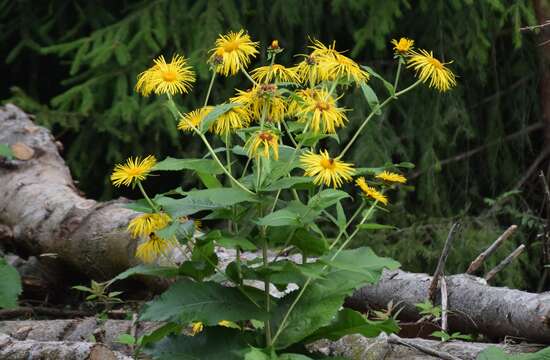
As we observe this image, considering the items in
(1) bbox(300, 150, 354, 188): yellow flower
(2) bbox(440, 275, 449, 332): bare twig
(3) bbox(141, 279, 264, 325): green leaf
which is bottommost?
(2) bbox(440, 275, 449, 332): bare twig

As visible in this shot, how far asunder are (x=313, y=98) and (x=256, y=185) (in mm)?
282

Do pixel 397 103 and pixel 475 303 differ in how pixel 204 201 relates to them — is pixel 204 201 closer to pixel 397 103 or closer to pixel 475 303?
pixel 475 303

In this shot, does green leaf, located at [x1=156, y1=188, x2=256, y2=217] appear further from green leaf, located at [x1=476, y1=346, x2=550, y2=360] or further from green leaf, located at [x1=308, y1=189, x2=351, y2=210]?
green leaf, located at [x1=476, y1=346, x2=550, y2=360]

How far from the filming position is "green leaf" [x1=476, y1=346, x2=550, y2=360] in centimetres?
271

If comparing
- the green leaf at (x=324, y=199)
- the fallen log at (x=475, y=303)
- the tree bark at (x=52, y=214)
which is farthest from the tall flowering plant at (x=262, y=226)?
the tree bark at (x=52, y=214)

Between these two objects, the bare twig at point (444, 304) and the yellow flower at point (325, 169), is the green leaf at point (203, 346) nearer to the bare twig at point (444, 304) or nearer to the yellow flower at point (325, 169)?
the yellow flower at point (325, 169)

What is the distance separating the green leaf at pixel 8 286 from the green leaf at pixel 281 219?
1653mm

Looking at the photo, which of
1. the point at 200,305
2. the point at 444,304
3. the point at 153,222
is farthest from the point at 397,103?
the point at 200,305

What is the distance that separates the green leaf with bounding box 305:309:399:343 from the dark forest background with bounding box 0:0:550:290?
268 cm

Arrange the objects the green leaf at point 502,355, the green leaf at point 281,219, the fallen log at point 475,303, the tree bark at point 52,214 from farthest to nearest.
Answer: the tree bark at point 52,214, the fallen log at point 475,303, the green leaf at point 502,355, the green leaf at point 281,219

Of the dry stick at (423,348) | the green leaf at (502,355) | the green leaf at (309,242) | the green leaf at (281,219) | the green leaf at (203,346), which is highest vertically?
the green leaf at (281,219)

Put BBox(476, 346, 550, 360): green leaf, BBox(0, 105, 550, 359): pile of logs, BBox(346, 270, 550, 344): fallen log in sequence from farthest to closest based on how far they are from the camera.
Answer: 1. BBox(346, 270, 550, 344): fallen log
2. BBox(0, 105, 550, 359): pile of logs
3. BBox(476, 346, 550, 360): green leaf

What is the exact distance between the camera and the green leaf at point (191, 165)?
252 cm

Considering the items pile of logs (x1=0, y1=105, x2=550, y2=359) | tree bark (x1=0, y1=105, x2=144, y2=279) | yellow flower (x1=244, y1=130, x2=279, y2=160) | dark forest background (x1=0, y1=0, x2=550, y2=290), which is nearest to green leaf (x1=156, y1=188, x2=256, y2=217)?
yellow flower (x1=244, y1=130, x2=279, y2=160)
